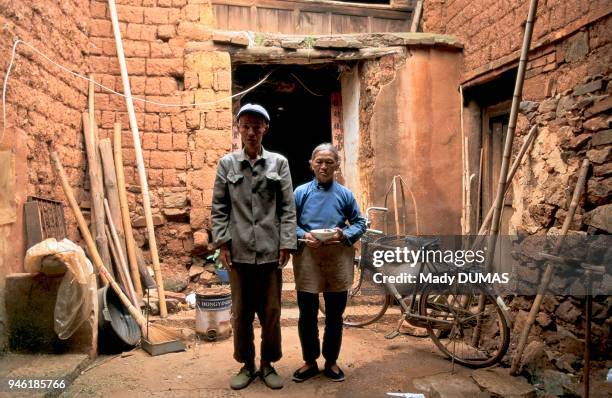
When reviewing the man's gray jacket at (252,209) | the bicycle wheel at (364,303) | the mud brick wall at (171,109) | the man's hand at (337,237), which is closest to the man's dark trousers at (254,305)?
the man's gray jacket at (252,209)

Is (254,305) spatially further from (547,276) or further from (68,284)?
(547,276)

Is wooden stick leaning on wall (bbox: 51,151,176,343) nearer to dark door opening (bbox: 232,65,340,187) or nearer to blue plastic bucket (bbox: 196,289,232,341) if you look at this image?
blue plastic bucket (bbox: 196,289,232,341)

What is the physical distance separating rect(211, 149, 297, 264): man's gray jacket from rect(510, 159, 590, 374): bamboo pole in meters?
1.83

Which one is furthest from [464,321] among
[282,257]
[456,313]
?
[282,257]

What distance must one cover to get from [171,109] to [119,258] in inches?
72.8

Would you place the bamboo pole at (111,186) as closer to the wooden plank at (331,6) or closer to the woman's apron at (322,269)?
the wooden plank at (331,6)

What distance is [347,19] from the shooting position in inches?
246

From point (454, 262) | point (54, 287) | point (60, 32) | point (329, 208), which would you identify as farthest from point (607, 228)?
point (60, 32)

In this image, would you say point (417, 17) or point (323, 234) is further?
point (417, 17)

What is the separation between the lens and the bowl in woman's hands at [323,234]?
2.88m

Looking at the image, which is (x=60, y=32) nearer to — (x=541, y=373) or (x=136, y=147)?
(x=136, y=147)

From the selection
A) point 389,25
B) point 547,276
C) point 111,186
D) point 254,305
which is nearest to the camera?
point 254,305

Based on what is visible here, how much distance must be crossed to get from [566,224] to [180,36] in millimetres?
4535

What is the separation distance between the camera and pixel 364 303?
5066mm
